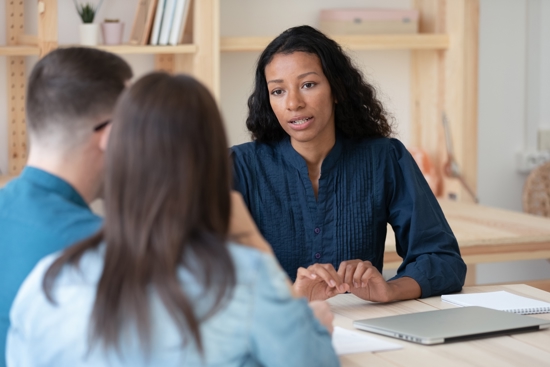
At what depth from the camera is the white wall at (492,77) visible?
3.39 metres

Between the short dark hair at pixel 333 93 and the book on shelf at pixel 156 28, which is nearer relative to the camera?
the short dark hair at pixel 333 93

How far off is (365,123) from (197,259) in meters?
1.21

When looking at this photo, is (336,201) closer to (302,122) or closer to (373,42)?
(302,122)

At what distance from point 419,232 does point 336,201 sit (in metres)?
0.22

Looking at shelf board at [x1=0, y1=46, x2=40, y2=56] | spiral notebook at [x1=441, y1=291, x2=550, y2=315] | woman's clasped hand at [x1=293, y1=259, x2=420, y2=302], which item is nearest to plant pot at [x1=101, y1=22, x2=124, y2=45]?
shelf board at [x1=0, y1=46, x2=40, y2=56]

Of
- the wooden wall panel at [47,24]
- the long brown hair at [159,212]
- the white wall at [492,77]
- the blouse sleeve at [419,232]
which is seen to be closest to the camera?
the long brown hair at [159,212]

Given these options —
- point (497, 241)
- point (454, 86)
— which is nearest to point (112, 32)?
point (454, 86)

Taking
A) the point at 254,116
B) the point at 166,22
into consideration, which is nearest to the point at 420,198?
the point at 254,116

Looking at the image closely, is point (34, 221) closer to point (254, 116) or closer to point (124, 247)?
point (124, 247)

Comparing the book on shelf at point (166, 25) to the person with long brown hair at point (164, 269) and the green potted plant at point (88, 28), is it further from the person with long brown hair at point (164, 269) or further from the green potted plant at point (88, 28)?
the person with long brown hair at point (164, 269)

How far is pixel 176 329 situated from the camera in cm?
83

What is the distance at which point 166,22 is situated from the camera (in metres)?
2.94

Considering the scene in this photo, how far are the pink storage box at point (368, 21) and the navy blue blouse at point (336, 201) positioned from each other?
1.43 meters

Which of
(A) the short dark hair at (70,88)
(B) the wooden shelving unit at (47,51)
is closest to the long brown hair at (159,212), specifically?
(A) the short dark hair at (70,88)
